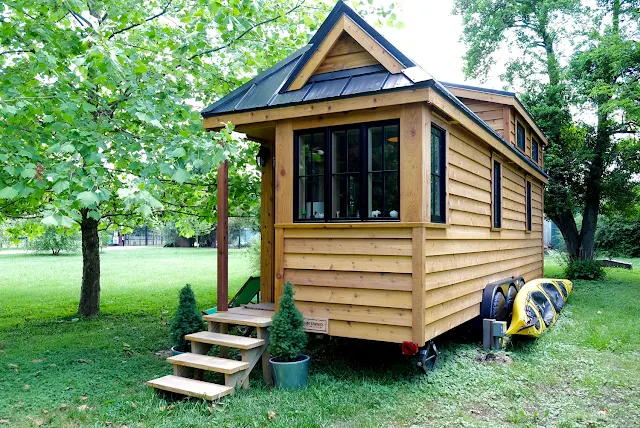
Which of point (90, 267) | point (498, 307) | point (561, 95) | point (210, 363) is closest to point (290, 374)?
point (210, 363)

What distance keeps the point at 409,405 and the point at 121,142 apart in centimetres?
433

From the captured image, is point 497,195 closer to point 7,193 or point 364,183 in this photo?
point 364,183

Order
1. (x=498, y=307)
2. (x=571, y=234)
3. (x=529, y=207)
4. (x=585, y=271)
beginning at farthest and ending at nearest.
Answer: (x=571, y=234) → (x=585, y=271) → (x=529, y=207) → (x=498, y=307)

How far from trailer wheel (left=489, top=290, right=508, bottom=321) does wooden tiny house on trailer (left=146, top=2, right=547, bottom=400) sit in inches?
22.6

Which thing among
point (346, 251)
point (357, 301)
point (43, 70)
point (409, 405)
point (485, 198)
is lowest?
point (409, 405)

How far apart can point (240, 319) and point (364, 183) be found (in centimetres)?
209

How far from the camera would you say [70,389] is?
204 inches

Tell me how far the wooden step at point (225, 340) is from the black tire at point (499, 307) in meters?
3.67

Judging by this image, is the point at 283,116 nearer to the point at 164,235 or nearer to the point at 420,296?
the point at 420,296

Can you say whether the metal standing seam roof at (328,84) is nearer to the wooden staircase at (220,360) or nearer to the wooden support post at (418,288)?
the wooden support post at (418,288)

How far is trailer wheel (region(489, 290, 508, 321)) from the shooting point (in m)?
7.19

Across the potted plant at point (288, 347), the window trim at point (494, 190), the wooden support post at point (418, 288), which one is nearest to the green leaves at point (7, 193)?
the potted plant at point (288, 347)

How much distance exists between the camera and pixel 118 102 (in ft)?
23.2

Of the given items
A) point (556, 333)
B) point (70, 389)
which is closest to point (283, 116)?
point (70, 389)
